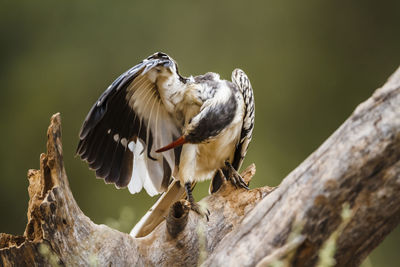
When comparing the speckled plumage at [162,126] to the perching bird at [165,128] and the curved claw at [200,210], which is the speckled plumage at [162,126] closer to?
the perching bird at [165,128]

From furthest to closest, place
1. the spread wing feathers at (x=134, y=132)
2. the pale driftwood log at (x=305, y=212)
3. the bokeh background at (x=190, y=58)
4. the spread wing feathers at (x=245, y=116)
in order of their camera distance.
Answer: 1. the bokeh background at (x=190, y=58)
2. the spread wing feathers at (x=245, y=116)
3. the spread wing feathers at (x=134, y=132)
4. the pale driftwood log at (x=305, y=212)

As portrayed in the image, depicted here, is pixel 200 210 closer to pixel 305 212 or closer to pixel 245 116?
pixel 245 116

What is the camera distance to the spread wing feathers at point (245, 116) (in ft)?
8.32

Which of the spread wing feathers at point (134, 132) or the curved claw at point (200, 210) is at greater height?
the spread wing feathers at point (134, 132)

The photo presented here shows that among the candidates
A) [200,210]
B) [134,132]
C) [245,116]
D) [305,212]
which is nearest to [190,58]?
[245,116]

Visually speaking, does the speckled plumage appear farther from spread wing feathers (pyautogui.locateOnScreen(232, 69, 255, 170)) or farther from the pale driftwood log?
the pale driftwood log

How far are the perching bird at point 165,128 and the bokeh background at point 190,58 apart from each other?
2.80m

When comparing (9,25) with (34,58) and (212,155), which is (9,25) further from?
(212,155)

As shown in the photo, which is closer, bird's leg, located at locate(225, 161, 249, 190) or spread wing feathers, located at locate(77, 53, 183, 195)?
spread wing feathers, located at locate(77, 53, 183, 195)

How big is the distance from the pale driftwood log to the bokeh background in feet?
11.1

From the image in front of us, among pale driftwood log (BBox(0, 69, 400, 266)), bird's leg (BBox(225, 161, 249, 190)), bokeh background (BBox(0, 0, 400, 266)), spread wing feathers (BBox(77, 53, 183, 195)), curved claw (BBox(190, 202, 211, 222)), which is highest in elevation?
bokeh background (BBox(0, 0, 400, 266))

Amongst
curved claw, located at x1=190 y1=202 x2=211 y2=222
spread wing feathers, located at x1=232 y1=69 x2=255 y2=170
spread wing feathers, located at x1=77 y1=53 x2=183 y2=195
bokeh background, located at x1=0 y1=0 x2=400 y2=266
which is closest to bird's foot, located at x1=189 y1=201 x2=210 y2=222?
curved claw, located at x1=190 y1=202 x2=211 y2=222

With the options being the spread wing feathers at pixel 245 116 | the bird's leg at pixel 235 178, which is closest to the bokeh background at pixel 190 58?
the spread wing feathers at pixel 245 116

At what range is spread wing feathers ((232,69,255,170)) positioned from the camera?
2535mm
